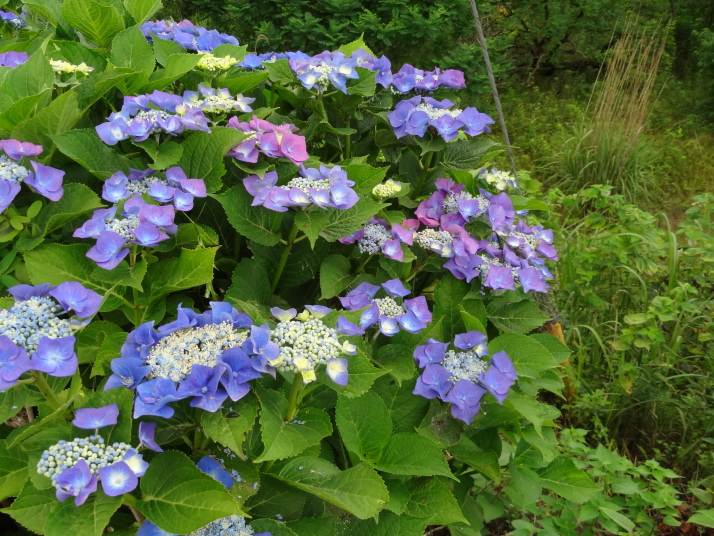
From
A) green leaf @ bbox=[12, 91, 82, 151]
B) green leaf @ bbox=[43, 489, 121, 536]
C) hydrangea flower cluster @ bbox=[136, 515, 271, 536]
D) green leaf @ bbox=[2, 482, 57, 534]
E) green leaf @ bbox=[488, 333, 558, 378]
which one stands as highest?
green leaf @ bbox=[12, 91, 82, 151]

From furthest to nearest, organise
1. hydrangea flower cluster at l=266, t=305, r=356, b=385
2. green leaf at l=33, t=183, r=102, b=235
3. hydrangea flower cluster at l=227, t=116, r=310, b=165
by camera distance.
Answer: hydrangea flower cluster at l=227, t=116, r=310, b=165, green leaf at l=33, t=183, r=102, b=235, hydrangea flower cluster at l=266, t=305, r=356, b=385

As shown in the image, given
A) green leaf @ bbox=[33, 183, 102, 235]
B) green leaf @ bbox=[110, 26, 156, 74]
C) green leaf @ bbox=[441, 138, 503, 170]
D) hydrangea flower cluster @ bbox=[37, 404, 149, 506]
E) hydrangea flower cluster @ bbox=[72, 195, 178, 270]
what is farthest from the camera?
green leaf @ bbox=[441, 138, 503, 170]

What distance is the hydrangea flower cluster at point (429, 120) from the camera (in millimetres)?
1295

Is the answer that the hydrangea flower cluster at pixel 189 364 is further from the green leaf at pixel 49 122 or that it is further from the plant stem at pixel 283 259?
the green leaf at pixel 49 122

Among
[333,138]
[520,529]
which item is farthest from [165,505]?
[520,529]

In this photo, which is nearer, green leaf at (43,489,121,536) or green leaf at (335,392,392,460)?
green leaf at (43,489,121,536)

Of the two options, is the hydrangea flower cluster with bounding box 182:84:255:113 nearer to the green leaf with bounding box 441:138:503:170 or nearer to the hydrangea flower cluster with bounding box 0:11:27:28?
the green leaf with bounding box 441:138:503:170

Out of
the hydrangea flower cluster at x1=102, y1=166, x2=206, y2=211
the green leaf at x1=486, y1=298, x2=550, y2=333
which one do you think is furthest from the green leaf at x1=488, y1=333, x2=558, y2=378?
the hydrangea flower cluster at x1=102, y1=166, x2=206, y2=211

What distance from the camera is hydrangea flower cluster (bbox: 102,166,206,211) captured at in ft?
3.30

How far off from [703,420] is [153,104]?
2.38 meters

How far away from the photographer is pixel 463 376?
1073 mm

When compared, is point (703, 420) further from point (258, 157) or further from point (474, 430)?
point (258, 157)

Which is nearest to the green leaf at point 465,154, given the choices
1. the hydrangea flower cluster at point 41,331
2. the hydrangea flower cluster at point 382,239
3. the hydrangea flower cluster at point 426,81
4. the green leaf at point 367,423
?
the hydrangea flower cluster at point 426,81

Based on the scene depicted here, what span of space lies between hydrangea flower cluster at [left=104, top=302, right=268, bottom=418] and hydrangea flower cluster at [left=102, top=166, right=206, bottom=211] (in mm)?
256
